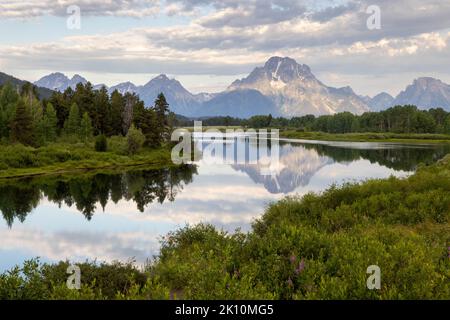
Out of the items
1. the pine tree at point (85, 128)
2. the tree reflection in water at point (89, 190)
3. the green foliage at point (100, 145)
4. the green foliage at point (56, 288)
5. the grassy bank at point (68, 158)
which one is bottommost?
the tree reflection in water at point (89, 190)

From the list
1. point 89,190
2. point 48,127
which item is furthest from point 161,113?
point 89,190

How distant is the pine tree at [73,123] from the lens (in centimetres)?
11482

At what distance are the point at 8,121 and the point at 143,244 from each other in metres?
82.0

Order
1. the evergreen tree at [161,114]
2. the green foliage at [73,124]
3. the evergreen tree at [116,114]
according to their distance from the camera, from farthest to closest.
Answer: the evergreen tree at [116,114]
the evergreen tree at [161,114]
the green foliage at [73,124]

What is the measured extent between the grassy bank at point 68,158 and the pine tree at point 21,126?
19.4 ft

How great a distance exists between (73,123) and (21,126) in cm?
1701

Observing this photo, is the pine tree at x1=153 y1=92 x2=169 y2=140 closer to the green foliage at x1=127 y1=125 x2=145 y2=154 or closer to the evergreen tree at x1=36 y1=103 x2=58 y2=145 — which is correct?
the green foliage at x1=127 y1=125 x2=145 y2=154

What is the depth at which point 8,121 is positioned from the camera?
104 metres

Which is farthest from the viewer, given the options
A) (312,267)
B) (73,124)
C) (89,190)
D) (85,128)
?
(73,124)

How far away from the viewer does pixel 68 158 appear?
9744cm

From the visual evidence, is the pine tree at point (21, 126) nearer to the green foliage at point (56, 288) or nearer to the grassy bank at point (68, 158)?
the grassy bank at point (68, 158)

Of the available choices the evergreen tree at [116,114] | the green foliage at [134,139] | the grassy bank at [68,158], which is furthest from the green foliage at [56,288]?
the evergreen tree at [116,114]

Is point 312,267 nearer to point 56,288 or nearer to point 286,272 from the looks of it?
point 286,272

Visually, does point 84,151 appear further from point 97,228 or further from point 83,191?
point 97,228
